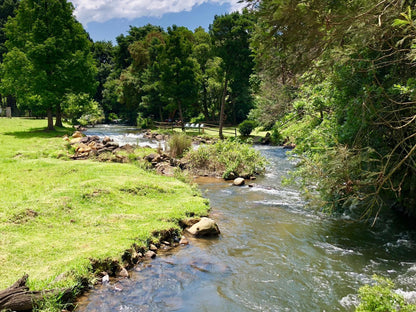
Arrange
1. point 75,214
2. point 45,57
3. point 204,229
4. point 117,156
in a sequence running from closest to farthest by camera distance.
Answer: point 75,214, point 204,229, point 117,156, point 45,57

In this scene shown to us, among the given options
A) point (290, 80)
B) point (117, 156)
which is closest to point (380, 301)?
point (290, 80)

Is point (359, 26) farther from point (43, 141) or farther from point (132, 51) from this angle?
point (132, 51)

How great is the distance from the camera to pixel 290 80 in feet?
52.1

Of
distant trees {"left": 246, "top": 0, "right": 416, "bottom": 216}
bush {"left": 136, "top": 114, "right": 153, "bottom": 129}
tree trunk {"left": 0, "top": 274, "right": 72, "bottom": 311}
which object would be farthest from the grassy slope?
bush {"left": 136, "top": 114, "right": 153, "bottom": 129}

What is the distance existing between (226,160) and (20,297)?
1277 centimetres

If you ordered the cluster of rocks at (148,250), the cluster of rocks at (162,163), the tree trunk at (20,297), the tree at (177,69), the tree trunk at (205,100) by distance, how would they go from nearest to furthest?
the tree trunk at (20,297)
the cluster of rocks at (148,250)
the cluster of rocks at (162,163)
the tree at (177,69)
the tree trunk at (205,100)

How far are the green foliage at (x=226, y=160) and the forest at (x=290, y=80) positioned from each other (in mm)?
2382

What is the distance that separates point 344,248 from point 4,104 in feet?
190

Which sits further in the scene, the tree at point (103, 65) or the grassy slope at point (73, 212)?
the tree at point (103, 65)

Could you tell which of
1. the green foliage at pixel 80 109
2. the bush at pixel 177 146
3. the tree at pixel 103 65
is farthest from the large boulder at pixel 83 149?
the tree at pixel 103 65

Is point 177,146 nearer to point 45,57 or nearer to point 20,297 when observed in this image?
point 45,57

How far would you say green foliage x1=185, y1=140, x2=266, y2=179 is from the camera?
16562 millimetres

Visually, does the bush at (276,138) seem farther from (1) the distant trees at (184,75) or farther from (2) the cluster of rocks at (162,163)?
(2) the cluster of rocks at (162,163)

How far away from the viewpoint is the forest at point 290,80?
6.11 metres
